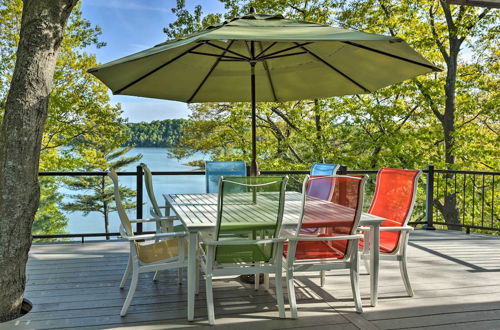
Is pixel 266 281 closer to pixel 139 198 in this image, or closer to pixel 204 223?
pixel 204 223

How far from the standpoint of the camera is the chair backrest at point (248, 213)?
2670 mm

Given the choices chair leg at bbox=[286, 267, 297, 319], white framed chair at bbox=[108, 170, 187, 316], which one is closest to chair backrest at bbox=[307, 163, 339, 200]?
chair leg at bbox=[286, 267, 297, 319]

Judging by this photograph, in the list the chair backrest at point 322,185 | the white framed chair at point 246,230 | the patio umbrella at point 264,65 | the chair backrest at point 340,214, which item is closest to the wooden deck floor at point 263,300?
the white framed chair at point 246,230

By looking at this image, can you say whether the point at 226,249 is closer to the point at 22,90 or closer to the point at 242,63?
the point at 22,90

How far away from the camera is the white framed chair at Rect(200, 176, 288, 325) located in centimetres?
269

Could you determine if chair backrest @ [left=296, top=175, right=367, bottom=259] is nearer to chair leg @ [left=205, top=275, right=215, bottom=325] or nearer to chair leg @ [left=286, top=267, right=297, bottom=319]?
chair leg @ [left=286, top=267, right=297, bottom=319]

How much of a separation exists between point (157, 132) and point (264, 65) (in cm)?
1347

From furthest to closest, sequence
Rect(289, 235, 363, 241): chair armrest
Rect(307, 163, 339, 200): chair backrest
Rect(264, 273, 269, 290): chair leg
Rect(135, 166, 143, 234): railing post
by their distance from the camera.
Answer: Rect(135, 166, 143, 234): railing post, Rect(307, 163, 339, 200): chair backrest, Rect(264, 273, 269, 290): chair leg, Rect(289, 235, 363, 241): chair armrest

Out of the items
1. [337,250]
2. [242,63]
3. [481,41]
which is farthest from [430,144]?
[337,250]

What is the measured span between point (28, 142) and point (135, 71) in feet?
4.08

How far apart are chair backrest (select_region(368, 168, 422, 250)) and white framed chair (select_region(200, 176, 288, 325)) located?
3.50ft

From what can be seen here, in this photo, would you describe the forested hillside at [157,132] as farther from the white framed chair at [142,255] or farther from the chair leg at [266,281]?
the white framed chair at [142,255]

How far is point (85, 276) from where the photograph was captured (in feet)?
12.8

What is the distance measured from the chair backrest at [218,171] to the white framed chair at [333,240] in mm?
1891
